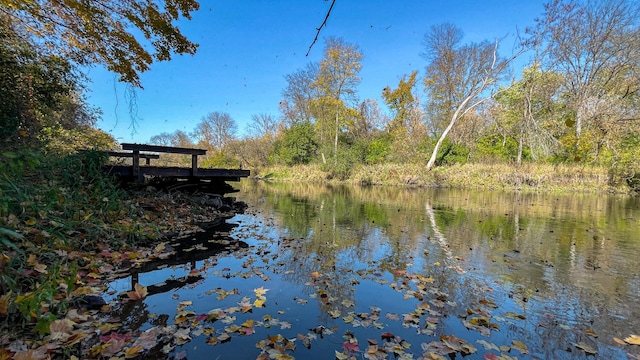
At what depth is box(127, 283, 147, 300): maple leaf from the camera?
307cm

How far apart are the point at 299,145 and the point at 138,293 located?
25.8 m

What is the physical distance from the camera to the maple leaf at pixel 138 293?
3066 millimetres

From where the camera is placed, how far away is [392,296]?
3.32 m

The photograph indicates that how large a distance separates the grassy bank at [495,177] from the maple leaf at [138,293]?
19066 millimetres

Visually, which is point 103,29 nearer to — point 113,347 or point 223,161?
point 113,347

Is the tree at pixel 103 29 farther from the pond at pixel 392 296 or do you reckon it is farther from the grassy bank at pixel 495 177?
the grassy bank at pixel 495 177

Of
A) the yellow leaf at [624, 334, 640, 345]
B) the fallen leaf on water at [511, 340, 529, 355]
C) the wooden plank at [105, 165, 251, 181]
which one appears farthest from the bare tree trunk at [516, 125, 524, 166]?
the fallen leaf on water at [511, 340, 529, 355]

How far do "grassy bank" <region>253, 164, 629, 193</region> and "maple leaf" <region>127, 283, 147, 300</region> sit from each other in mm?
19066

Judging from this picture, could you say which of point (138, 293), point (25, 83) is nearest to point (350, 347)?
point (138, 293)

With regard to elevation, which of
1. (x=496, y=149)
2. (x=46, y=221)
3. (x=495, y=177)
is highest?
(x=496, y=149)

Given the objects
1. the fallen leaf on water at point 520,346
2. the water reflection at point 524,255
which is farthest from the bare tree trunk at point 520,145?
the fallen leaf on water at point 520,346

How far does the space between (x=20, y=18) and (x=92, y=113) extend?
324 inches

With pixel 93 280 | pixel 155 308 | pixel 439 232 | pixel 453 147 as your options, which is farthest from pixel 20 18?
pixel 453 147

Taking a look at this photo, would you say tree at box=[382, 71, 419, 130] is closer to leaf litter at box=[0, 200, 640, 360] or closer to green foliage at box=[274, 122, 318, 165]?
green foliage at box=[274, 122, 318, 165]
